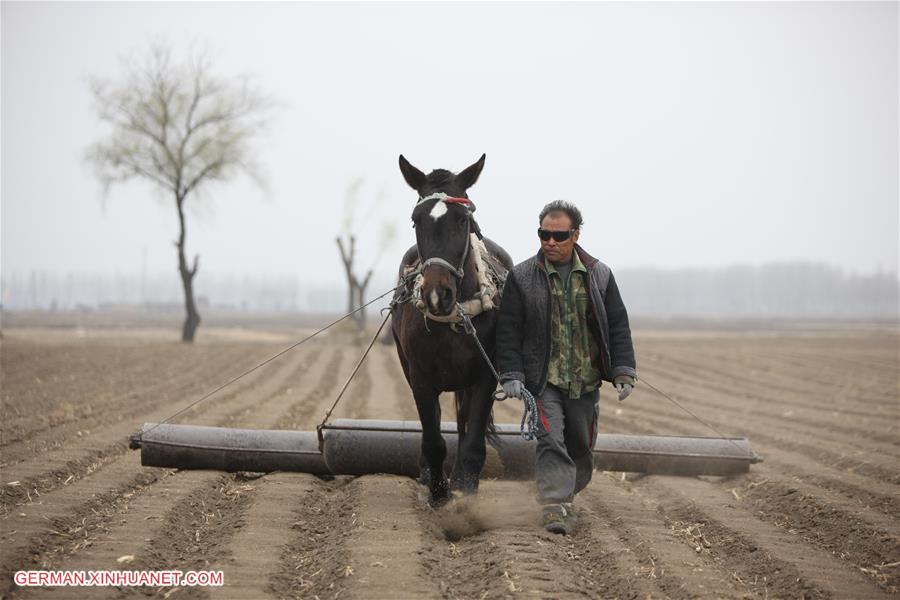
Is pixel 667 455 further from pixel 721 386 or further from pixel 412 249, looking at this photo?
pixel 721 386

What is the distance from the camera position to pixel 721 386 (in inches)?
702

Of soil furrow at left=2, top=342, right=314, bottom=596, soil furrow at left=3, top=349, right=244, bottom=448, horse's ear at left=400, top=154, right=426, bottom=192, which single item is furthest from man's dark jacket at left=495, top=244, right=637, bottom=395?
soil furrow at left=3, top=349, right=244, bottom=448

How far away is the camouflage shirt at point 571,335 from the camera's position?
5676mm

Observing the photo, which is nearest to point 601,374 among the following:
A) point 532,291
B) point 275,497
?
point 532,291

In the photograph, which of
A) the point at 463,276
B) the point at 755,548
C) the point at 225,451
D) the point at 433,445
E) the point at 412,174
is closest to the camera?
the point at 755,548

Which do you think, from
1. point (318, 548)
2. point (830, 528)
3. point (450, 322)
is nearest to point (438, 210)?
point (450, 322)

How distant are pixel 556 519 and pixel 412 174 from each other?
281cm

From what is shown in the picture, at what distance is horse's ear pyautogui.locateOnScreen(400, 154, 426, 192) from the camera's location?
5926 mm

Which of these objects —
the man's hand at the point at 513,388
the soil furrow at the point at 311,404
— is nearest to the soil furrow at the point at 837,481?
the man's hand at the point at 513,388

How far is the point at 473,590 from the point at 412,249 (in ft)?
11.0

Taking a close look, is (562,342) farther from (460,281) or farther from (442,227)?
(442,227)

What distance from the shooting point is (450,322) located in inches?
224

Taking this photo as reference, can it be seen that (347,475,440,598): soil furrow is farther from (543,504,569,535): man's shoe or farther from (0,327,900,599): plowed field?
(543,504,569,535): man's shoe

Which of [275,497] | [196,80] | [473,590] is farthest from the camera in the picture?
[196,80]
